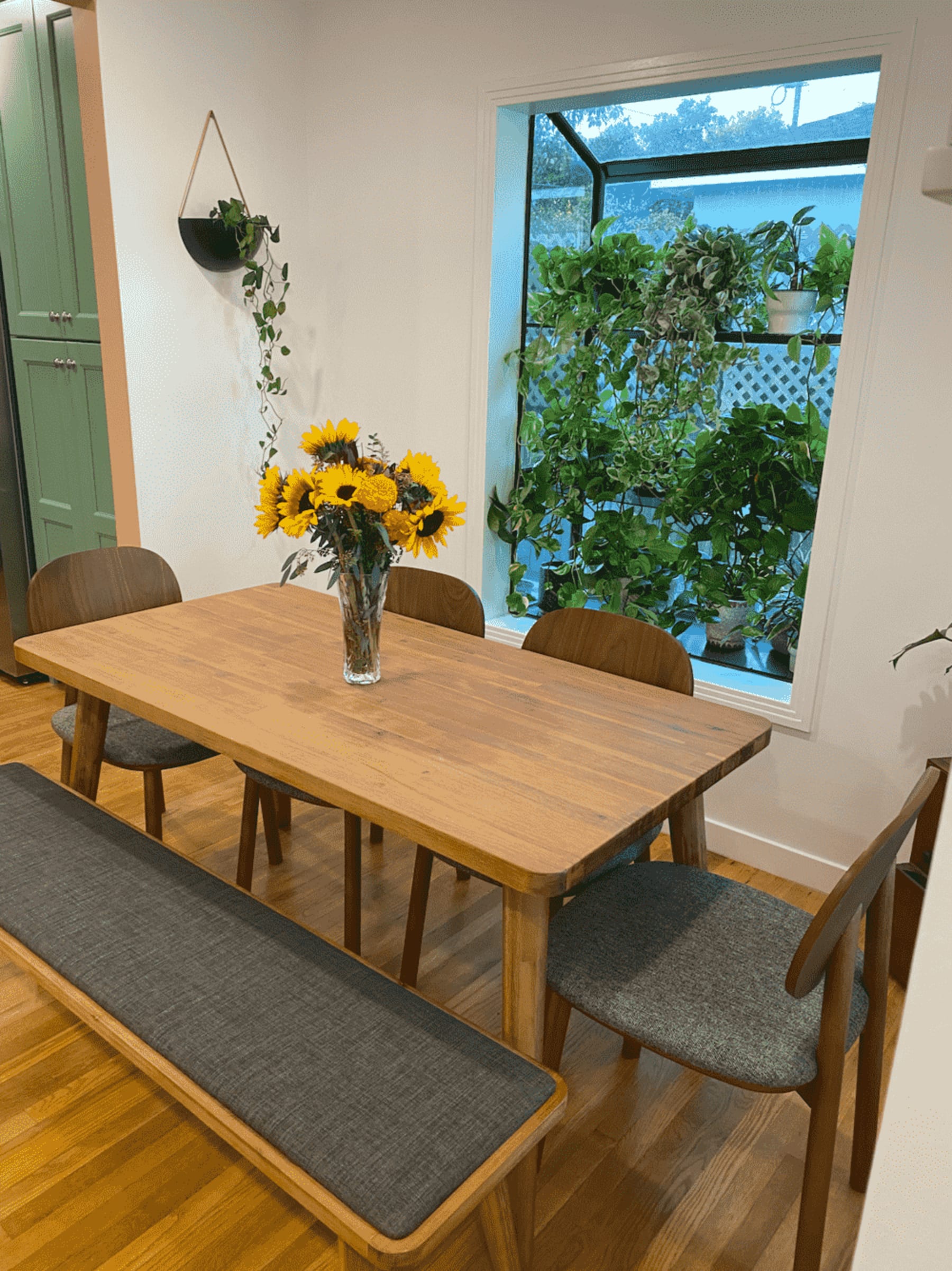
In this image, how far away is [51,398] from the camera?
3.62 metres

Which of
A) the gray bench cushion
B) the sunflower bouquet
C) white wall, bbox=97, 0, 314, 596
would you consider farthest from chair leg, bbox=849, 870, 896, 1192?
white wall, bbox=97, 0, 314, 596

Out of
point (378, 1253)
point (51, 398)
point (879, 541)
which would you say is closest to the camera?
point (378, 1253)

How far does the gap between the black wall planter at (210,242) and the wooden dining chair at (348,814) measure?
1463 mm

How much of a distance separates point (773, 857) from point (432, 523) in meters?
1.60

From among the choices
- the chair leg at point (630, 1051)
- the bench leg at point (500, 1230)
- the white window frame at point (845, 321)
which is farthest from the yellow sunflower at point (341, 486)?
the white window frame at point (845, 321)

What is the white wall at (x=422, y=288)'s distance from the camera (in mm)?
2354

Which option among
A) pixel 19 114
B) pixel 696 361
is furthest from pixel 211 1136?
pixel 19 114

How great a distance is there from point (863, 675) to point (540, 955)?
150cm

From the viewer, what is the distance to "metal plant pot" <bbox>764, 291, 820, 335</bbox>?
267 centimetres

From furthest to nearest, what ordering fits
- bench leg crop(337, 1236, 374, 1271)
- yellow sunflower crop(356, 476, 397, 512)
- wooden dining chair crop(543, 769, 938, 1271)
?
1. yellow sunflower crop(356, 476, 397, 512)
2. wooden dining chair crop(543, 769, 938, 1271)
3. bench leg crop(337, 1236, 374, 1271)

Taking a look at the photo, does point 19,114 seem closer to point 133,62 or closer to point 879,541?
point 133,62

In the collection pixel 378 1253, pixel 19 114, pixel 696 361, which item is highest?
pixel 19 114

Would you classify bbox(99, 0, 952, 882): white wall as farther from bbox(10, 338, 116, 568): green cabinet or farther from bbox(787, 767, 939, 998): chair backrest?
bbox(787, 767, 939, 998): chair backrest

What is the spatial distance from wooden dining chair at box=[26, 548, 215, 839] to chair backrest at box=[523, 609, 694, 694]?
89 cm
